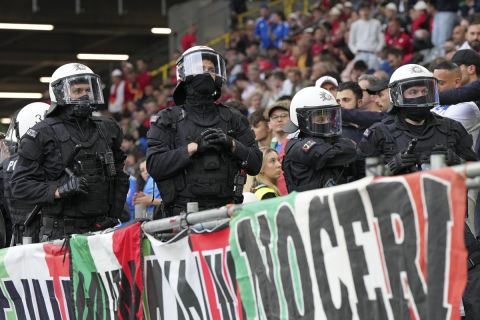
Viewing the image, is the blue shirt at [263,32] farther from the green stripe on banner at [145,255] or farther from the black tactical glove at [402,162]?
the green stripe on banner at [145,255]

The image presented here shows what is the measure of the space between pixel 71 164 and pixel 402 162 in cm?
256

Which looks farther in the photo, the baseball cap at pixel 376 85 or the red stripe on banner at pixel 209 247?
the baseball cap at pixel 376 85

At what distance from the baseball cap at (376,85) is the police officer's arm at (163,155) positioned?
7.85 feet

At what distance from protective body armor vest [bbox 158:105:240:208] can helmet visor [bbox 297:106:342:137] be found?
519 millimetres

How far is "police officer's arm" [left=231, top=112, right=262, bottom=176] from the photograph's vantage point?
802 centimetres

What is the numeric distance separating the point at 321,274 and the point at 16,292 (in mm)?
3643

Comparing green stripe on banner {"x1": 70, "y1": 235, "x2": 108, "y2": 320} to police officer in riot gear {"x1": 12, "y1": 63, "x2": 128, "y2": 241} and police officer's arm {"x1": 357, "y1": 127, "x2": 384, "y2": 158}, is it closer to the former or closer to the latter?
police officer in riot gear {"x1": 12, "y1": 63, "x2": 128, "y2": 241}

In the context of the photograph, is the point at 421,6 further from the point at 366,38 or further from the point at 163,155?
the point at 163,155

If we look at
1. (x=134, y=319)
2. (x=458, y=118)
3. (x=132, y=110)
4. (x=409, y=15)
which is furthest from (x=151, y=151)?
(x=132, y=110)

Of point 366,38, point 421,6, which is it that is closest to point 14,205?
point 421,6

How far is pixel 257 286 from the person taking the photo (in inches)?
228

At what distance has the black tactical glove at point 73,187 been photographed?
332 inches

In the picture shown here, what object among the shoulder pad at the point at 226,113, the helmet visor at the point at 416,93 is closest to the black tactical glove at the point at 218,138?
the shoulder pad at the point at 226,113

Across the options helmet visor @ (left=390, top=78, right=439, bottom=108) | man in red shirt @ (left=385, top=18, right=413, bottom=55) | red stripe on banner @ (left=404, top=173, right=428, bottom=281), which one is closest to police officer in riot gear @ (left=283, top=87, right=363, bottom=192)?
helmet visor @ (left=390, top=78, right=439, bottom=108)
